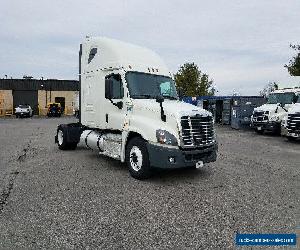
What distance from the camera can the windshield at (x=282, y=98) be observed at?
18.7m

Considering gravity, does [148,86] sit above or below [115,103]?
above

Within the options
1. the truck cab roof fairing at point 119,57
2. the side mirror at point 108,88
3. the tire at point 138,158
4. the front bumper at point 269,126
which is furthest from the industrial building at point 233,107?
the tire at point 138,158

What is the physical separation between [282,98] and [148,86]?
13749 millimetres

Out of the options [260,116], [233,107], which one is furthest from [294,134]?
[233,107]

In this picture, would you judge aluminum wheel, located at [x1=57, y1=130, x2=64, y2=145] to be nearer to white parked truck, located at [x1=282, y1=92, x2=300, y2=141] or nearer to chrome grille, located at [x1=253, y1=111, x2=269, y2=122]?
white parked truck, located at [x1=282, y1=92, x2=300, y2=141]

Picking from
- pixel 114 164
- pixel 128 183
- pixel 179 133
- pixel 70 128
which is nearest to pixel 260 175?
pixel 179 133

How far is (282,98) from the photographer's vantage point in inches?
766

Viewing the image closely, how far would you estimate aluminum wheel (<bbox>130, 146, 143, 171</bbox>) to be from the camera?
25.0ft

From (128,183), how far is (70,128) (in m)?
5.22

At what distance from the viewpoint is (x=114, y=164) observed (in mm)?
9492

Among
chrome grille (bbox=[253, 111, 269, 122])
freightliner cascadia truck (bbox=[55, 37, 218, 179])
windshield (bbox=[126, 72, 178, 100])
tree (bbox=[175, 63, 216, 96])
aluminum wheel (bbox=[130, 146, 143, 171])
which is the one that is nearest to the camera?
freightliner cascadia truck (bbox=[55, 37, 218, 179])

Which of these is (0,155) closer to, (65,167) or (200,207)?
(65,167)

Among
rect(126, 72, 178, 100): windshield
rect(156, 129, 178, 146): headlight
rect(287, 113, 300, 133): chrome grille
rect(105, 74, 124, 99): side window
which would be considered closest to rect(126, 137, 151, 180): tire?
rect(156, 129, 178, 146): headlight

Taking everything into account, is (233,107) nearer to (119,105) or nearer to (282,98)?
(282,98)
